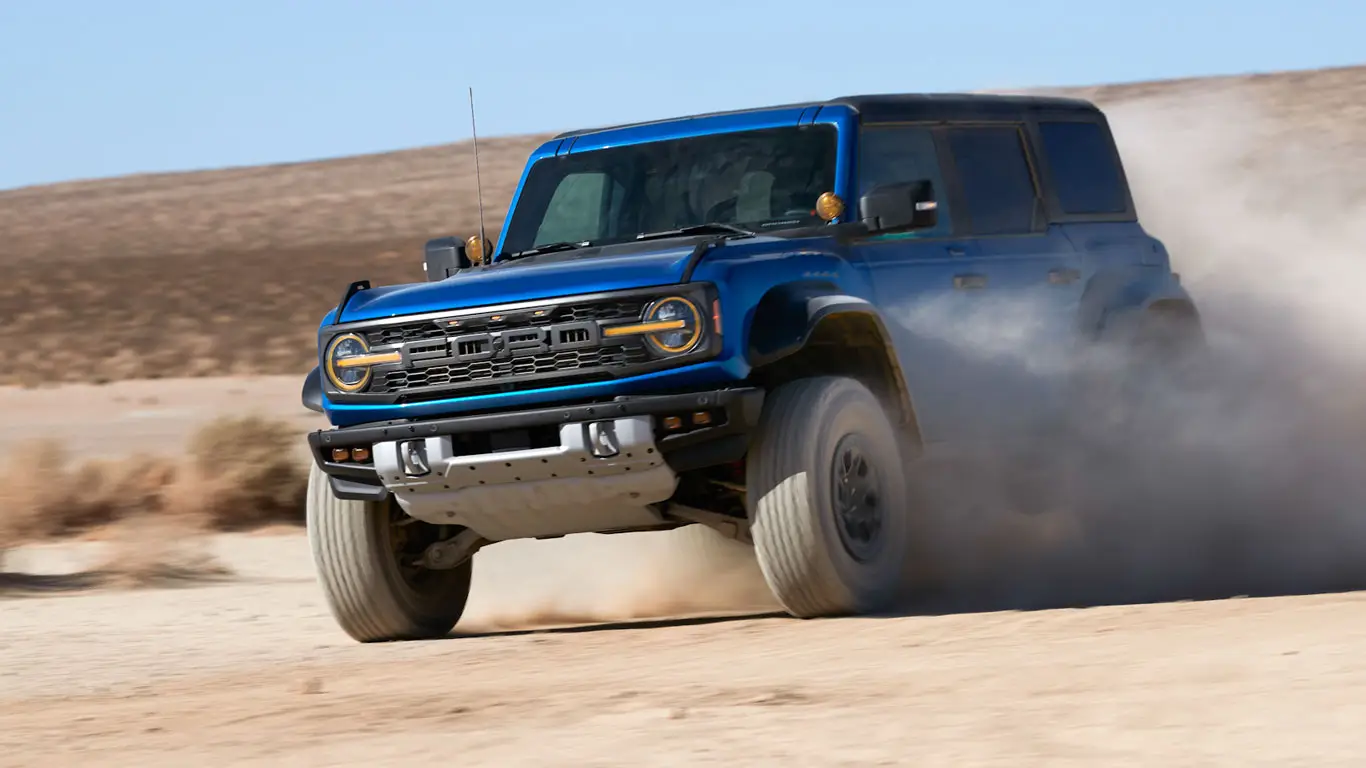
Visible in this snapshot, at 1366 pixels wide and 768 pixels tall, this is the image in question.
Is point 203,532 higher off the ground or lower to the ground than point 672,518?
lower

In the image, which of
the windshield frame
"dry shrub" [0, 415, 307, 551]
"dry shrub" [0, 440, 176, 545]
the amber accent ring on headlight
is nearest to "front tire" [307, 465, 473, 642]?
the windshield frame

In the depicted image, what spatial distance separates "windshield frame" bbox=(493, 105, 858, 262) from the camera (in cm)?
922

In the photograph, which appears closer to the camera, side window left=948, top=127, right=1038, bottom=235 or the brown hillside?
side window left=948, top=127, right=1038, bottom=235

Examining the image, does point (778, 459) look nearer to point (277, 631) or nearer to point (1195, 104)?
point (277, 631)

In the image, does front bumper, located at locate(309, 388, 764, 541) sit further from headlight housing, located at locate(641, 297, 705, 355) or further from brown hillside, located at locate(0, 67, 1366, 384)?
brown hillside, located at locate(0, 67, 1366, 384)

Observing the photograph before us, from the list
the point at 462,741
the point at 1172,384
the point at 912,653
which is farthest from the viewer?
the point at 1172,384

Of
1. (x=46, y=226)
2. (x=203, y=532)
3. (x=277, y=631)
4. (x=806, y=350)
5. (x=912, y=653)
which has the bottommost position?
(x=46, y=226)

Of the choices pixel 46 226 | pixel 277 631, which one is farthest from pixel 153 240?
pixel 277 631

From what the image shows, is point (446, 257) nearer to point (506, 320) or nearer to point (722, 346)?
point (506, 320)

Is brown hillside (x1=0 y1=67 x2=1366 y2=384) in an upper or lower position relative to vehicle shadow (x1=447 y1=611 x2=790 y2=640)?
lower

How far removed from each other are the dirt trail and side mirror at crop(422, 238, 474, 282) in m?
1.61

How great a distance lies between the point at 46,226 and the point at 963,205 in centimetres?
7215

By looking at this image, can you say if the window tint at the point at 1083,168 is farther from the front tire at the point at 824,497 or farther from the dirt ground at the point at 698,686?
the dirt ground at the point at 698,686

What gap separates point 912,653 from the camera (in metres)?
7.47
